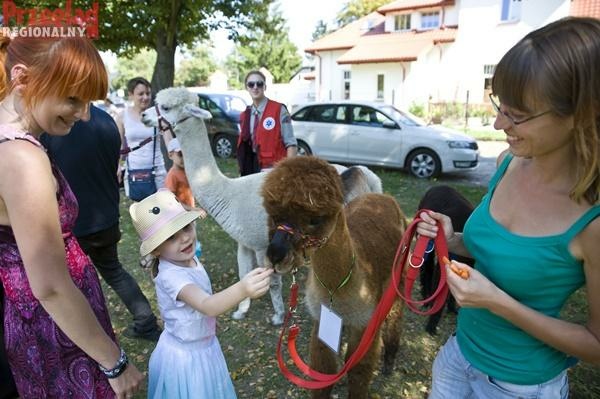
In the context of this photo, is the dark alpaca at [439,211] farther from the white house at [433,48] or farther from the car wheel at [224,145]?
the white house at [433,48]

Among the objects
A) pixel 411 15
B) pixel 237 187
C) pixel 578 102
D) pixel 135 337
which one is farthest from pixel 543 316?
pixel 411 15

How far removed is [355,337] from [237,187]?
1638mm

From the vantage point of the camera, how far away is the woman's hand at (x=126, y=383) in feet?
4.38

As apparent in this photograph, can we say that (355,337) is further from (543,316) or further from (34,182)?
(34,182)

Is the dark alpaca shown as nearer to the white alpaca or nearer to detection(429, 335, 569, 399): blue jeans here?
the white alpaca

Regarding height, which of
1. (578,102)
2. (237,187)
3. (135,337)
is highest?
(578,102)

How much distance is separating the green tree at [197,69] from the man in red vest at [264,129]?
5235cm

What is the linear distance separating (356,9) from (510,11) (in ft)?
70.7

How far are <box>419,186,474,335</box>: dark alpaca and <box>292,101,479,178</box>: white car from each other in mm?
5096

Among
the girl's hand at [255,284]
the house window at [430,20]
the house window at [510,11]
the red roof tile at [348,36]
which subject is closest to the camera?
the girl's hand at [255,284]

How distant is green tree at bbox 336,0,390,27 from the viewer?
36463 millimetres

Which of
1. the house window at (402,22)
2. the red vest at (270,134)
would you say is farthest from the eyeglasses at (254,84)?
the house window at (402,22)

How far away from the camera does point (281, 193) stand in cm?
172

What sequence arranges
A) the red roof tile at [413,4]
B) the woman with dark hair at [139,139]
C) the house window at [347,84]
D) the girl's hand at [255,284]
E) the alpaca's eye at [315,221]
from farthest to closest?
1. the house window at [347,84]
2. the red roof tile at [413,4]
3. the woman with dark hair at [139,139]
4. the alpaca's eye at [315,221]
5. the girl's hand at [255,284]
